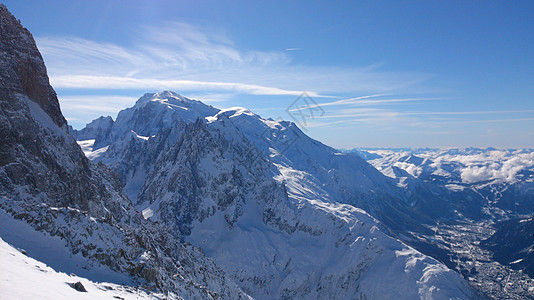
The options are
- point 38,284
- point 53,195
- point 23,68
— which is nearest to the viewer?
point 38,284

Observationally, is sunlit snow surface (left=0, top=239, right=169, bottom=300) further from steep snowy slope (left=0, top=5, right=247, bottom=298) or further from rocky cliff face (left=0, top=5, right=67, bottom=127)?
rocky cliff face (left=0, top=5, right=67, bottom=127)

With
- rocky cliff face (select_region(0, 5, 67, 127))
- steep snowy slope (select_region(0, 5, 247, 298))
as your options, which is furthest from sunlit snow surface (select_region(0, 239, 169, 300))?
rocky cliff face (select_region(0, 5, 67, 127))

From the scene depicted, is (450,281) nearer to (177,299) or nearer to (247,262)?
(247,262)

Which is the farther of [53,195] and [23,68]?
[23,68]

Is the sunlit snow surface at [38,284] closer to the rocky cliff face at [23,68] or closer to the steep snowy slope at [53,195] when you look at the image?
the steep snowy slope at [53,195]

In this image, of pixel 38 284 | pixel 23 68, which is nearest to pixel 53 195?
pixel 23 68

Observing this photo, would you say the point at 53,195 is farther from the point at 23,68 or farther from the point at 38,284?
the point at 38,284

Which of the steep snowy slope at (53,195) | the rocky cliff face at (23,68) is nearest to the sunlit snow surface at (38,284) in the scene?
the steep snowy slope at (53,195)

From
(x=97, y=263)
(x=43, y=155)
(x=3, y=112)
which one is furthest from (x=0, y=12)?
(x=97, y=263)
